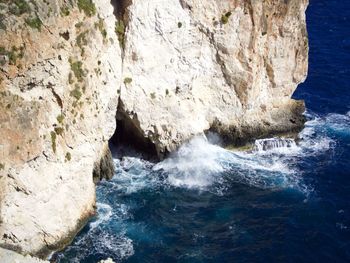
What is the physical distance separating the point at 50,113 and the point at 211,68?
1989 cm

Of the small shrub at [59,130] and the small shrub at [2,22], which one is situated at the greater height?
the small shrub at [2,22]

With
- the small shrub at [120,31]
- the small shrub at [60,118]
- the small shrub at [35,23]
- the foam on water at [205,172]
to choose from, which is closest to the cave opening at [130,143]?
the foam on water at [205,172]

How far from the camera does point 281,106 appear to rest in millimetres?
64438

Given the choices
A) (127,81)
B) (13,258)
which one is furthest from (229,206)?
(13,258)

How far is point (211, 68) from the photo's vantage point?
58.4 metres

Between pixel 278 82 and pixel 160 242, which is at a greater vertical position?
pixel 278 82

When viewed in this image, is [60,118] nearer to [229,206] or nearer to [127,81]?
[127,81]

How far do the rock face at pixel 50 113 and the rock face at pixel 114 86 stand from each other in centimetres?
8

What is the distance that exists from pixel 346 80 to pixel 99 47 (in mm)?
38967

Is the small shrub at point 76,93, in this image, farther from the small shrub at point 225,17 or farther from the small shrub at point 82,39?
the small shrub at point 225,17

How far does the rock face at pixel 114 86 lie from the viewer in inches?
1652

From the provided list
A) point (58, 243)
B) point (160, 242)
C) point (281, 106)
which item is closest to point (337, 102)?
point (281, 106)

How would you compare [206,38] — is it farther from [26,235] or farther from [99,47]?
[26,235]

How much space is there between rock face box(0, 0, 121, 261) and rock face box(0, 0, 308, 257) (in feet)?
0.27
